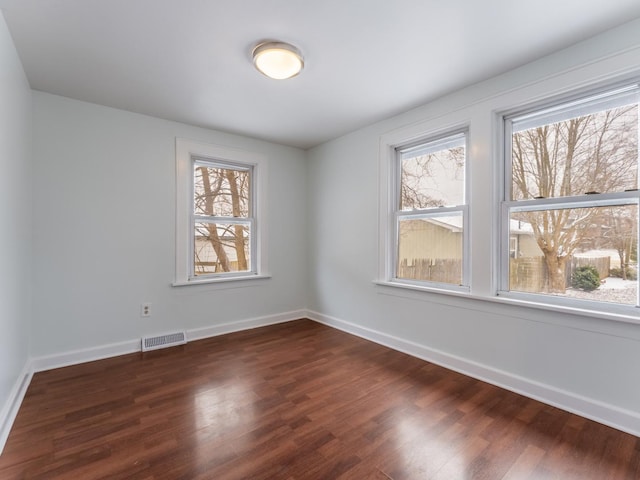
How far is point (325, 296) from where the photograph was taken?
4.11m

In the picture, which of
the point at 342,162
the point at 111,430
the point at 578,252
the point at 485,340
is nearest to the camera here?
the point at 111,430

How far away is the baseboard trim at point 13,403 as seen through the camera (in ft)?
5.69

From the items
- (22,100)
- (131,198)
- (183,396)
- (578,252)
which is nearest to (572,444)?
(578,252)

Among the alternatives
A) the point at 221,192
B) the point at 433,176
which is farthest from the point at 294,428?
the point at 221,192

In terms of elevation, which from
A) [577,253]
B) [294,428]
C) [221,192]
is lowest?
[294,428]

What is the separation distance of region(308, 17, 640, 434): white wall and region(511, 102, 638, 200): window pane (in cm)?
22

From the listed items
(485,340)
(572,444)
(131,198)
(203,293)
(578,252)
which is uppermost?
(131,198)

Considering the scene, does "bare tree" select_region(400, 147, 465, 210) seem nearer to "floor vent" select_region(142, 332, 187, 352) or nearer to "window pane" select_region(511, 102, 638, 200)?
"window pane" select_region(511, 102, 638, 200)

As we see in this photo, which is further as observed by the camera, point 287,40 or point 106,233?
point 106,233

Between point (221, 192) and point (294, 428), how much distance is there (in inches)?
110

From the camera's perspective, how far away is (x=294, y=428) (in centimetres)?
184

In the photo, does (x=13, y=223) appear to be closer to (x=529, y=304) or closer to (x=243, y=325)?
(x=243, y=325)

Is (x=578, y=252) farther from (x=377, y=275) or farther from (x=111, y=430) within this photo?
(x=111, y=430)

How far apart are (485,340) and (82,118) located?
4055 mm
